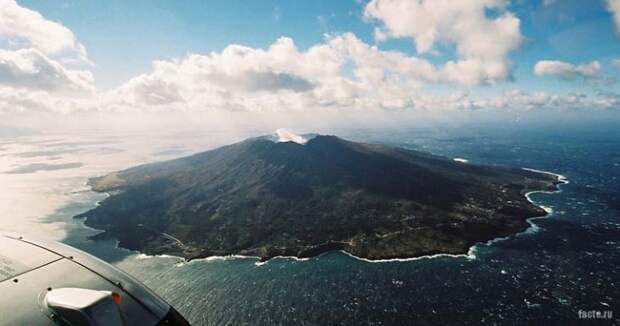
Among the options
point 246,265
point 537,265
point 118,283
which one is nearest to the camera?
point 118,283

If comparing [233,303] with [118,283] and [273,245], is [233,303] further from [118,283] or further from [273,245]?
[118,283]

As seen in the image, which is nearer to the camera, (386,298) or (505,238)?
(386,298)

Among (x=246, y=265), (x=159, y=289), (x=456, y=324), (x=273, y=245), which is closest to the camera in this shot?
(x=456, y=324)

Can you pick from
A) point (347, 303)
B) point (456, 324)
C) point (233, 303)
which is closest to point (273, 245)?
point (233, 303)

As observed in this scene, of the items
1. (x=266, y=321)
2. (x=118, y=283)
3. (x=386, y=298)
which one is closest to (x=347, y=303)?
(x=386, y=298)

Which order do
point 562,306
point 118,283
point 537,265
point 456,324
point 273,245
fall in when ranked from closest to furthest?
point 118,283
point 456,324
point 562,306
point 537,265
point 273,245

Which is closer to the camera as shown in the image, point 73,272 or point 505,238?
point 73,272

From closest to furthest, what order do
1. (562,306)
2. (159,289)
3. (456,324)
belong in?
(456,324) → (562,306) → (159,289)

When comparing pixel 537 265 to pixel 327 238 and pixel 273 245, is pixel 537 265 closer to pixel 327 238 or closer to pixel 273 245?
pixel 327 238

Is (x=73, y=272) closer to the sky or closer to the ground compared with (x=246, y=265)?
closer to the sky
